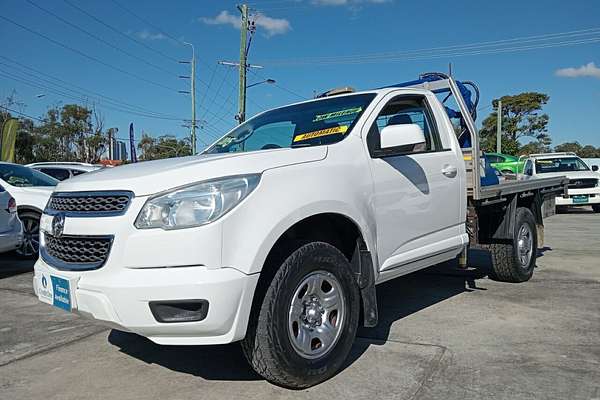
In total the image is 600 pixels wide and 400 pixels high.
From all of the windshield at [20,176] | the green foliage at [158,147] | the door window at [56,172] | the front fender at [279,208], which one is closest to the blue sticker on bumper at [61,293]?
the front fender at [279,208]

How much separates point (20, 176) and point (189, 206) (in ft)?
23.4

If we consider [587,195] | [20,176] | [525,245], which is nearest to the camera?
[525,245]

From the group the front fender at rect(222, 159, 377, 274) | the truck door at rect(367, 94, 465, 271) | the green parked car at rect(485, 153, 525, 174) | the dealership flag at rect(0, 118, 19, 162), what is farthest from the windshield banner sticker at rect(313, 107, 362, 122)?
the dealership flag at rect(0, 118, 19, 162)

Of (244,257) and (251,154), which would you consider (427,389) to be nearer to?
(244,257)

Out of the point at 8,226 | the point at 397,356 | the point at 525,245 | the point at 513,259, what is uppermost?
the point at 8,226

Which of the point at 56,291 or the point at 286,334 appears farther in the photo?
the point at 56,291

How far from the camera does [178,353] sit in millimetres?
3740

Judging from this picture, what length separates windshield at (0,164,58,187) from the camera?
8.32m

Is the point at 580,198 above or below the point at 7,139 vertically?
below

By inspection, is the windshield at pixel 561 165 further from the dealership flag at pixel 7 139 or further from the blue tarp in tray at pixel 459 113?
the dealership flag at pixel 7 139

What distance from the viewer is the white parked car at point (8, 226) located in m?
6.53

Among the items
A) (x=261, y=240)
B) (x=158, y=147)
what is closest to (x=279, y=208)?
(x=261, y=240)

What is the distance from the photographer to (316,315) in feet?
10.1

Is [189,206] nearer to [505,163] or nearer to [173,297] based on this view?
[173,297]
